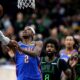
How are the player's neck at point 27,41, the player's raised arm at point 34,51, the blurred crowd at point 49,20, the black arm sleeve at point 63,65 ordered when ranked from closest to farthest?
the player's raised arm at point 34,51, the player's neck at point 27,41, the black arm sleeve at point 63,65, the blurred crowd at point 49,20

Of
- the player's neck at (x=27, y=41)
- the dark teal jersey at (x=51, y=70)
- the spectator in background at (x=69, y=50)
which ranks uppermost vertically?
the player's neck at (x=27, y=41)

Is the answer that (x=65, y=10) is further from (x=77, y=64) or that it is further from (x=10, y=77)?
(x=77, y=64)

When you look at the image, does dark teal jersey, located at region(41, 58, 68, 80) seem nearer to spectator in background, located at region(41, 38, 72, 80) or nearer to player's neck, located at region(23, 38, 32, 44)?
spectator in background, located at region(41, 38, 72, 80)

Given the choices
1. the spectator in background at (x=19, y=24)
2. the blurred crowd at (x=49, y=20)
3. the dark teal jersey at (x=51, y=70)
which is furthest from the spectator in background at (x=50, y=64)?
the spectator in background at (x=19, y=24)

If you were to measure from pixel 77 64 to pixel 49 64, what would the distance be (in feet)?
2.72

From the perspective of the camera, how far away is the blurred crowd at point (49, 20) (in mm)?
18906

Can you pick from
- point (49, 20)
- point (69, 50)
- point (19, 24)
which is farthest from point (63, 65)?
point (49, 20)

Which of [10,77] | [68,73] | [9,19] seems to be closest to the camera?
[68,73]

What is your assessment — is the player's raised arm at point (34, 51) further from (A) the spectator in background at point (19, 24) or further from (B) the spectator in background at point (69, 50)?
(A) the spectator in background at point (19, 24)

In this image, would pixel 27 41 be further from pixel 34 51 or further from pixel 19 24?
pixel 19 24

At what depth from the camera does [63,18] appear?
2125 cm

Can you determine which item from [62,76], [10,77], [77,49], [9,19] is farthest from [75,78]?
[9,19]

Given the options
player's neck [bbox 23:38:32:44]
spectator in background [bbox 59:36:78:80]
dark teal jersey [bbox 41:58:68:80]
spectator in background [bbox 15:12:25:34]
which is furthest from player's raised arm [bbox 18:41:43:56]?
spectator in background [bbox 15:12:25:34]

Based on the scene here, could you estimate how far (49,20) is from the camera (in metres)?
21.2
